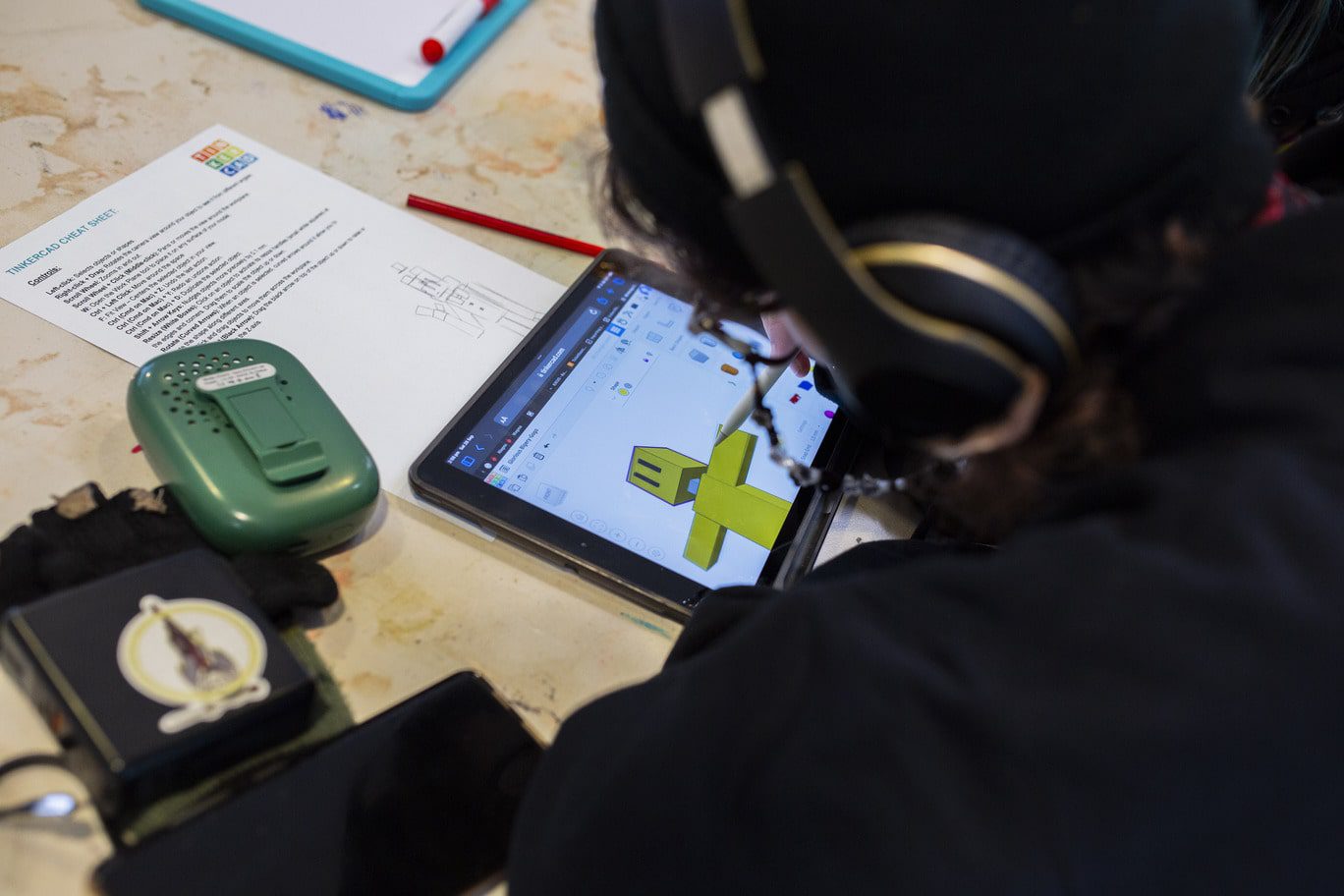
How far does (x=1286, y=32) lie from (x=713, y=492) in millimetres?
575

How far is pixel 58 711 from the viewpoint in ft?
1.67

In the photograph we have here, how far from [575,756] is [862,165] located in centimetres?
34

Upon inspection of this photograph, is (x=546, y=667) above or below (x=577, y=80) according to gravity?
below

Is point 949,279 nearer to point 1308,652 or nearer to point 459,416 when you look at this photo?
point 1308,652

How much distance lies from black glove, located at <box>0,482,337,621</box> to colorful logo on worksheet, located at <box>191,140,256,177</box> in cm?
38

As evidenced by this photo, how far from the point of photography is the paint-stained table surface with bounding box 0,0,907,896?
0.64m

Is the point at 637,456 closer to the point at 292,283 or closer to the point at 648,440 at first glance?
the point at 648,440


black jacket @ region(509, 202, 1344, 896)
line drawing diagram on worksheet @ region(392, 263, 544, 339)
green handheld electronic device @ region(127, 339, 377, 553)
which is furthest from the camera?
line drawing diagram on worksheet @ region(392, 263, 544, 339)

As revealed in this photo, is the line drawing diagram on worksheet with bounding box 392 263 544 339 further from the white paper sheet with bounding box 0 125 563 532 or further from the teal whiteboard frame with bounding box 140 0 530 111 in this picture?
the teal whiteboard frame with bounding box 140 0 530 111

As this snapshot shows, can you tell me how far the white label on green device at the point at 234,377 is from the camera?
65 centimetres

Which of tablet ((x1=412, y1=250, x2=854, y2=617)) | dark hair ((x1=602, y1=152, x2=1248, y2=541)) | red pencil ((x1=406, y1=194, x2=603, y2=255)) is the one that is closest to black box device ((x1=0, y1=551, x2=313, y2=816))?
tablet ((x1=412, y1=250, x2=854, y2=617))

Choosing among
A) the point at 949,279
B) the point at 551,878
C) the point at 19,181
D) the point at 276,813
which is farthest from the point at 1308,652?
the point at 19,181

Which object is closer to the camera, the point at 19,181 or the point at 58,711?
the point at 58,711

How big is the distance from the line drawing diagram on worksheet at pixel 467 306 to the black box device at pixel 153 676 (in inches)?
12.7
